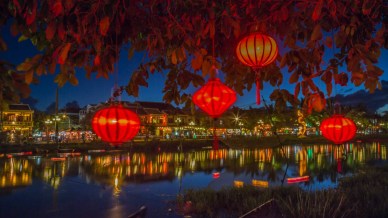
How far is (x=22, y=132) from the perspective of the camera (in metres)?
42.2

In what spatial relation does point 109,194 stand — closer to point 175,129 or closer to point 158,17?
point 158,17

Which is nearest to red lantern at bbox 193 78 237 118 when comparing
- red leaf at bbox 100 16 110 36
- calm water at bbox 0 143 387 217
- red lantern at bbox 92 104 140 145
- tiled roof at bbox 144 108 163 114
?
red lantern at bbox 92 104 140 145

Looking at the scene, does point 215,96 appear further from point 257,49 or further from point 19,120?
point 19,120

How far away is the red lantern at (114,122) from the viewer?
2.58 metres

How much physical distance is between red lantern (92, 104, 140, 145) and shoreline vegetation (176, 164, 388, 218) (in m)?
4.62

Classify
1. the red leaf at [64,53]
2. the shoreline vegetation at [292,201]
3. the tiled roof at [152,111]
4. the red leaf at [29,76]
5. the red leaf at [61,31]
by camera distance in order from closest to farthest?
the red leaf at [29,76] < the red leaf at [64,53] < the red leaf at [61,31] < the shoreline vegetation at [292,201] < the tiled roof at [152,111]

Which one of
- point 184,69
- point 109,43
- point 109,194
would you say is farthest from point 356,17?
point 109,194

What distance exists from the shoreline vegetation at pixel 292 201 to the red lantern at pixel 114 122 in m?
4.62

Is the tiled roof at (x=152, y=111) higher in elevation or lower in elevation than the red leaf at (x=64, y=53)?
higher

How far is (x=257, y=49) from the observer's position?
2.48 metres

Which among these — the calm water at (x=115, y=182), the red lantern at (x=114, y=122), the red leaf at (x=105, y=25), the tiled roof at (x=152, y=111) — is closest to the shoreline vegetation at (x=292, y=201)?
the calm water at (x=115, y=182)

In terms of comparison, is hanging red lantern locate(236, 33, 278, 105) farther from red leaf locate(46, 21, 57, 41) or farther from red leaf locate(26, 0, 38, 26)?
red leaf locate(26, 0, 38, 26)

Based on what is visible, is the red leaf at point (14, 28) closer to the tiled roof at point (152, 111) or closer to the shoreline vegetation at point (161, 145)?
the shoreline vegetation at point (161, 145)

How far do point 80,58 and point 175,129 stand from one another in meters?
49.7
